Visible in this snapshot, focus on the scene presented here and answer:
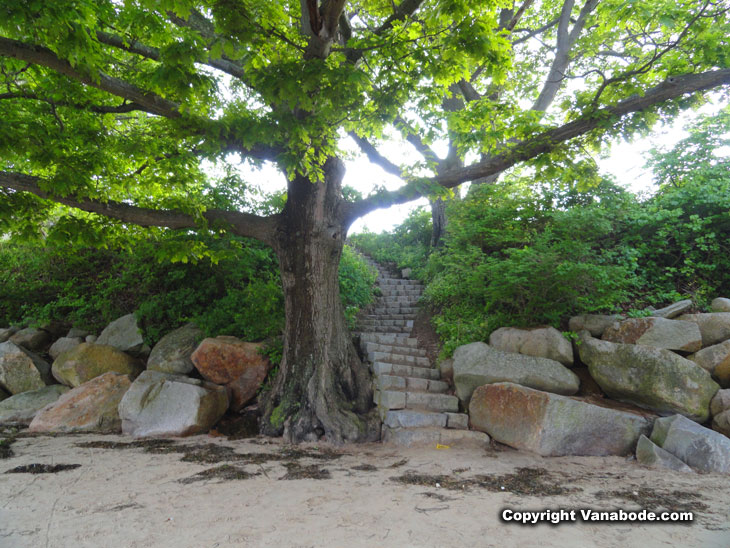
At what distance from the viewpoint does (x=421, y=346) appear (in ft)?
22.6

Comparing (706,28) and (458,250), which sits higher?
(706,28)

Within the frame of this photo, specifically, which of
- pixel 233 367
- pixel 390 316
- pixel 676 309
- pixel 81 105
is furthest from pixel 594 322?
pixel 81 105

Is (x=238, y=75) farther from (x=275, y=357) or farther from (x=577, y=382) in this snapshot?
(x=577, y=382)

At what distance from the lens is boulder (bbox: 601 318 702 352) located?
455 cm

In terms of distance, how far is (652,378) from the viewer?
438cm

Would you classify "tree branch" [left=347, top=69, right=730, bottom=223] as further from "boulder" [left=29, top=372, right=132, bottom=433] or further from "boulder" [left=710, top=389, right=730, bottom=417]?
"boulder" [left=29, top=372, right=132, bottom=433]

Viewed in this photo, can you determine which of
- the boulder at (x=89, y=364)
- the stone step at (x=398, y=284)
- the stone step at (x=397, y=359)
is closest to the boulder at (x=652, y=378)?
the stone step at (x=397, y=359)

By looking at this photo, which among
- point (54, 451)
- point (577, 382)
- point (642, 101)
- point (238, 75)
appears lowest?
point (54, 451)

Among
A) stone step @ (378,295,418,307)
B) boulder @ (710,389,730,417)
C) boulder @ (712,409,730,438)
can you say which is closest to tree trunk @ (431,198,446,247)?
stone step @ (378,295,418,307)

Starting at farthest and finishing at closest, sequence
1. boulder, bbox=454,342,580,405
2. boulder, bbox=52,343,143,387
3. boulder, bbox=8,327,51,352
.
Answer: boulder, bbox=8,327,51,352
boulder, bbox=52,343,143,387
boulder, bbox=454,342,580,405

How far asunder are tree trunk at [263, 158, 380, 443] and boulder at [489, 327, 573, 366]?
2.23 m

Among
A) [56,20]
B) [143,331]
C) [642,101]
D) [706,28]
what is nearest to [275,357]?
[143,331]

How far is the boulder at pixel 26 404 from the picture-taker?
237 inches

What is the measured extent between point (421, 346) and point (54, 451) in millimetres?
5380
